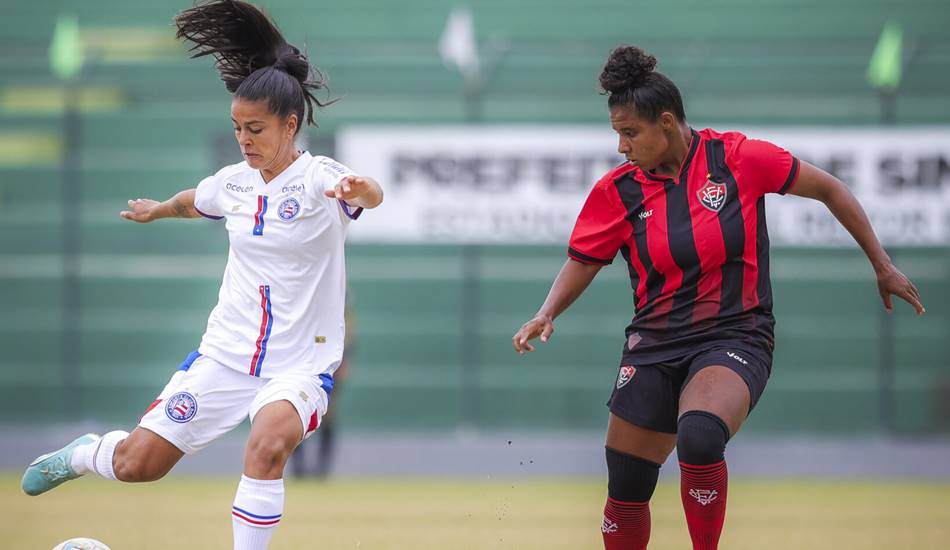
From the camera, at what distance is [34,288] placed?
14.5 m

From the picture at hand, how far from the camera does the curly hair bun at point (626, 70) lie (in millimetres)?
5387

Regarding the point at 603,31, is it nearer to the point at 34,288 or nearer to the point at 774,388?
the point at 774,388

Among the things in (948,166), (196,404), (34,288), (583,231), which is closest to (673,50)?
(948,166)

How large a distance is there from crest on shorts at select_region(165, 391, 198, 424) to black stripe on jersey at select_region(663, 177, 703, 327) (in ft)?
6.36

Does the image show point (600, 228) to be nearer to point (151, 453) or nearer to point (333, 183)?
point (333, 183)

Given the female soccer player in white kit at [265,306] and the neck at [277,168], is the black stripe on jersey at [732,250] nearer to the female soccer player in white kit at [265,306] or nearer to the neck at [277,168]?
the female soccer player in white kit at [265,306]

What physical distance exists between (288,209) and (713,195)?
170 centimetres

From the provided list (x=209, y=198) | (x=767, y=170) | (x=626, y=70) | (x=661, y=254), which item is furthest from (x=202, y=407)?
(x=767, y=170)

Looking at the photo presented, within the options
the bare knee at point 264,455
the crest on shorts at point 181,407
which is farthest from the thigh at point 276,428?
the crest on shorts at point 181,407

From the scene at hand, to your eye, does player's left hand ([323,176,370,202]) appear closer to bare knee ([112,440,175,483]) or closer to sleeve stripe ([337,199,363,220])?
sleeve stripe ([337,199,363,220])

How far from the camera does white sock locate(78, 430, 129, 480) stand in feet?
18.2

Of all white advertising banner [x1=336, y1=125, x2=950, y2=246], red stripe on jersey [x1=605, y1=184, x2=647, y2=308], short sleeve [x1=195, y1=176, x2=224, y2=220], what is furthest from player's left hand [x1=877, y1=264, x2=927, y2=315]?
white advertising banner [x1=336, y1=125, x2=950, y2=246]

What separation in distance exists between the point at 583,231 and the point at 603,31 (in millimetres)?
9246

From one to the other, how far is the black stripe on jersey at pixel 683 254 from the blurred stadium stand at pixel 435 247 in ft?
27.5
